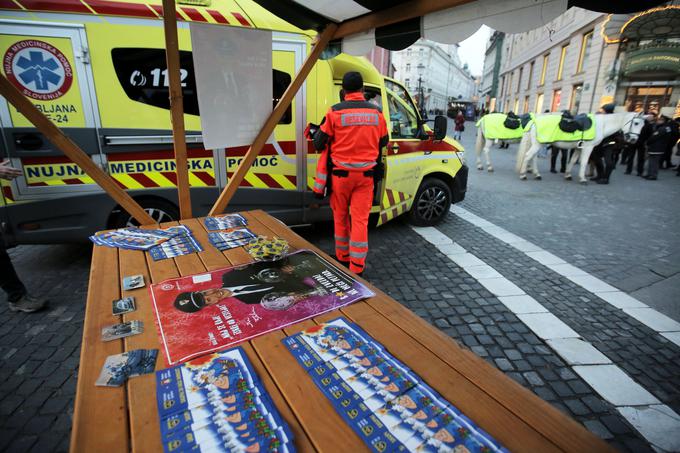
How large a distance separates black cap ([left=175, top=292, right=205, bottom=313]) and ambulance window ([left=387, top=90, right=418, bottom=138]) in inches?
162

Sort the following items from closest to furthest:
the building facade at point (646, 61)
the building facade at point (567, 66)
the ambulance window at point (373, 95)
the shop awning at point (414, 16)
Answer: the shop awning at point (414, 16) < the ambulance window at point (373, 95) < the building facade at point (646, 61) < the building facade at point (567, 66)

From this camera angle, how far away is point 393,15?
9.75 feet

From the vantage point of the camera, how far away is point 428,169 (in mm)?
5570

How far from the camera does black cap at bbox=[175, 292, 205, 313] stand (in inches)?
66.3

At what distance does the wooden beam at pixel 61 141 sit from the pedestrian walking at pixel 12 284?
707 mm

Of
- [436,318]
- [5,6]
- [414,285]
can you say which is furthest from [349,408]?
[5,6]

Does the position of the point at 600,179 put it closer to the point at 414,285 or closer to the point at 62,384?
the point at 414,285

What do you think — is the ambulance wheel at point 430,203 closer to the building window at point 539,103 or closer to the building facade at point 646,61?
the building facade at point 646,61

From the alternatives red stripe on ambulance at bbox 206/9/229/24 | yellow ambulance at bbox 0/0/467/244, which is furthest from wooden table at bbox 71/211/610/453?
red stripe on ambulance at bbox 206/9/229/24

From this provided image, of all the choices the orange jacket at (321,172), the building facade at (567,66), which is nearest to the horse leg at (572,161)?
the building facade at (567,66)

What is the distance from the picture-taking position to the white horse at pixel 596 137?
9.47 meters

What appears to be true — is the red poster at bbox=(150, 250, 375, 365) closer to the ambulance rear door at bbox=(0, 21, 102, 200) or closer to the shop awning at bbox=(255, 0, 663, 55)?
the shop awning at bbox=(255, 0, 663, 55)

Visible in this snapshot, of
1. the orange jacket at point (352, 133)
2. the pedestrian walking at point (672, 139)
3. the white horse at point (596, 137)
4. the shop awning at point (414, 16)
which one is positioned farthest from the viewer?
the pedestrian walking at point (672, 139)

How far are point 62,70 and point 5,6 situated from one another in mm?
618
